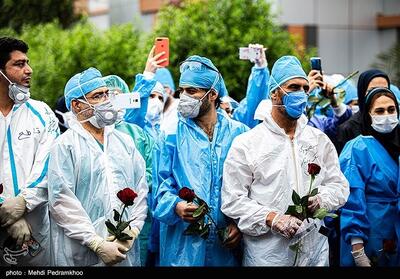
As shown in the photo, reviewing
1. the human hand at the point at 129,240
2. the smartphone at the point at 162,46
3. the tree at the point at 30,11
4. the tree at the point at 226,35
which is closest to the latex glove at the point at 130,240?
the human hand at the point at 129,240

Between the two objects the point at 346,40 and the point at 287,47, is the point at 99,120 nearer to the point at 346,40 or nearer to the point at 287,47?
the point at 287,47

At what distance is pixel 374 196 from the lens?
628cm

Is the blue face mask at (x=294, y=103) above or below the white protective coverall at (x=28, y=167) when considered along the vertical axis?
above

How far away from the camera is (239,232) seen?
19.2 ft

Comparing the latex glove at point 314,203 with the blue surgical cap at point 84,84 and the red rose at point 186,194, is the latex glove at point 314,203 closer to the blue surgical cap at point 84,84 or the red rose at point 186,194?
the red rose at point 186,194

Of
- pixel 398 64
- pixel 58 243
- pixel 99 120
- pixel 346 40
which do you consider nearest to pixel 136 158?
pixel 99 120

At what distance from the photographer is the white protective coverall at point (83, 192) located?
5.59 meters

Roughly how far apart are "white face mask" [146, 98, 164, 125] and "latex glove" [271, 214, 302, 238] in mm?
2777

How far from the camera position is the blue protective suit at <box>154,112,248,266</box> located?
591 cm

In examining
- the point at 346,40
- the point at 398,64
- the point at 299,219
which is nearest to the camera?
the point at 299,219

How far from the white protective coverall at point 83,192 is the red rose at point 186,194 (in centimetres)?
46

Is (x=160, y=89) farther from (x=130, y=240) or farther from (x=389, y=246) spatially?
(x=389, y=246)

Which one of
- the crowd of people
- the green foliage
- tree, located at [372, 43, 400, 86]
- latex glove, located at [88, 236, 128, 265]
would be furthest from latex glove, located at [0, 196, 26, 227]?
tree, located at [372, 43, 400, 86]

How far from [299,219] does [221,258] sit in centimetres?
76
